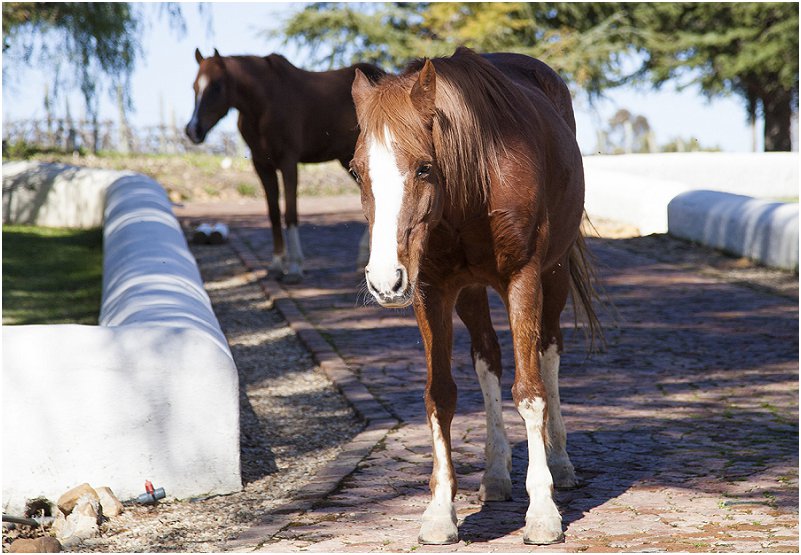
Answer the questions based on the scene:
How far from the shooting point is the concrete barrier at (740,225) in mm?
12922

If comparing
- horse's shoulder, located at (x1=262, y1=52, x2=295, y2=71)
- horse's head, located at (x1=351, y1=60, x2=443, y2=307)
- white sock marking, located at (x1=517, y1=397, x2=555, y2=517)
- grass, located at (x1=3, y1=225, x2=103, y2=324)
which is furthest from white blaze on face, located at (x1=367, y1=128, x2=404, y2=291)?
horse's shoulder, located at (x1=262, y1=52, x2=295, y2=71)

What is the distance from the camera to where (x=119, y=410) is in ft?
18.1

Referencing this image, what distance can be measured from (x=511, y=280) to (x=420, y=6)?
3637cm

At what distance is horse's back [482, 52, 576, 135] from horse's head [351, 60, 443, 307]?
1.81 m

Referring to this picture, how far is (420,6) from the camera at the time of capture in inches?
1558

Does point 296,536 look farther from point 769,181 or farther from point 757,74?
point 757,74

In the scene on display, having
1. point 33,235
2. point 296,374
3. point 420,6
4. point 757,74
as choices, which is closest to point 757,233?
point 296,374

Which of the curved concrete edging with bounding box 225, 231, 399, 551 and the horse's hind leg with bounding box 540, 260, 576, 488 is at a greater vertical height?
the horse's hind leg with bounding box 540, 260, 576, 488

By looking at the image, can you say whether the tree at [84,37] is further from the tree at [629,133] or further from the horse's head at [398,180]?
the tree at [629,133]

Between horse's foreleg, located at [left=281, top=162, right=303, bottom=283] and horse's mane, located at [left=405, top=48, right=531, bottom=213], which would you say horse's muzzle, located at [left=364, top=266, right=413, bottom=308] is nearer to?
horse's mane, located at [left=405, top=48, right=531, bottom=213]

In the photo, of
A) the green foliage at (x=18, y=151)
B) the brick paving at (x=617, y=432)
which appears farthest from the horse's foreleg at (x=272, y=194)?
the green foliage at (x=18, y=151)

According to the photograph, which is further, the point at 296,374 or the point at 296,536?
the point at 296,374

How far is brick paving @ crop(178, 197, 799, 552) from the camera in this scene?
15.6ft

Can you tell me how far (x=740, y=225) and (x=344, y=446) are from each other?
912 cm
